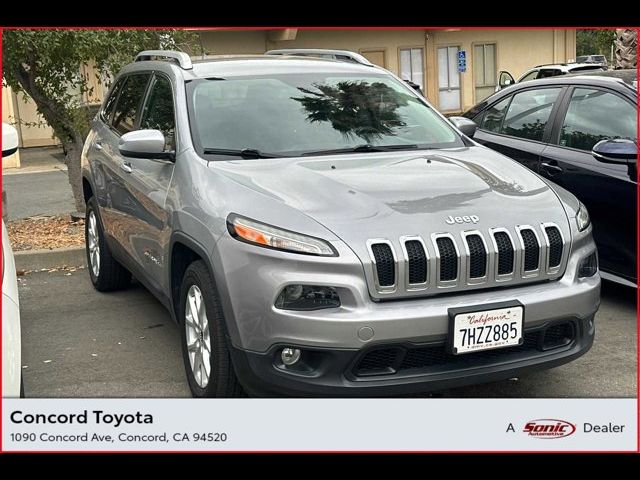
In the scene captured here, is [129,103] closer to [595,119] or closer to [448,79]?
[595,119]

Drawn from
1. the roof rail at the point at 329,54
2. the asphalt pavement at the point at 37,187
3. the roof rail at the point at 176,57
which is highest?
the roof rail at the point at 176,57

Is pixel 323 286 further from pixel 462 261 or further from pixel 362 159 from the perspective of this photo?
pixel 362 159

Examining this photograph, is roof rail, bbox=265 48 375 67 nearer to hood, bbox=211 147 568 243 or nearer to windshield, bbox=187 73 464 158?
windshield, bbox=187 73 464 158

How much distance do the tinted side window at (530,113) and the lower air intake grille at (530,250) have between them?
2516mm

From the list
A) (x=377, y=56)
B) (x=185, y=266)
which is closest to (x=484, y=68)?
(x=377, y=56)

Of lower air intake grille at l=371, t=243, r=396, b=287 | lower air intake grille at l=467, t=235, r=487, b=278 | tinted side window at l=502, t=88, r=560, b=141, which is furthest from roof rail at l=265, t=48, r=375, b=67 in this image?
lower air intake grille at l=371, t=243, r=396, b=287

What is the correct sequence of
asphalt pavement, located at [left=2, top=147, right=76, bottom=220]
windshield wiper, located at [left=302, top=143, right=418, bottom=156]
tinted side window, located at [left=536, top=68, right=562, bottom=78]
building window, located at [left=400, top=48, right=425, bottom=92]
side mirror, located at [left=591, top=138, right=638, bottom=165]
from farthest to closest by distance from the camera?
building window, located at [left=400, top=48, right=425, bottom=92] → tinted side window, located at [left=536, top=68, right=562, bottom=78] → asphalt pavement, located at [left=2, top=147, right=76, bottom=220] → side mirror, located at [left=591, top=138, right=638, bottom=165] → windshield wiper, located at [left=302, top=143, right=418, bottom=156]

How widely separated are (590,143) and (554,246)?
2.13 m

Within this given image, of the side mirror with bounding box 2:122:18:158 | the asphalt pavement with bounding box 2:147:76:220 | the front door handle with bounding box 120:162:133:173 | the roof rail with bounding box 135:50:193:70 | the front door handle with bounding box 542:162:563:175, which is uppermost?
the roof rail with bounding box 135:50:193:70

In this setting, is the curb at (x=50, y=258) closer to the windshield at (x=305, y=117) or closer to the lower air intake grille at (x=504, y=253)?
the windshield at (x=305, y=117)

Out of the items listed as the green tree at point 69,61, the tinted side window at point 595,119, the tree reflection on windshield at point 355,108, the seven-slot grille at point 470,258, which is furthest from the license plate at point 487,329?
the green tree at point 69,61

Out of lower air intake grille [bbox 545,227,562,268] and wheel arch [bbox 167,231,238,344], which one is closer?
wheel arch [bbox 167,231,238,344]

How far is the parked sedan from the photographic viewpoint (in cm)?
509

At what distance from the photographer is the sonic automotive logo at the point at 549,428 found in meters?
3.43
